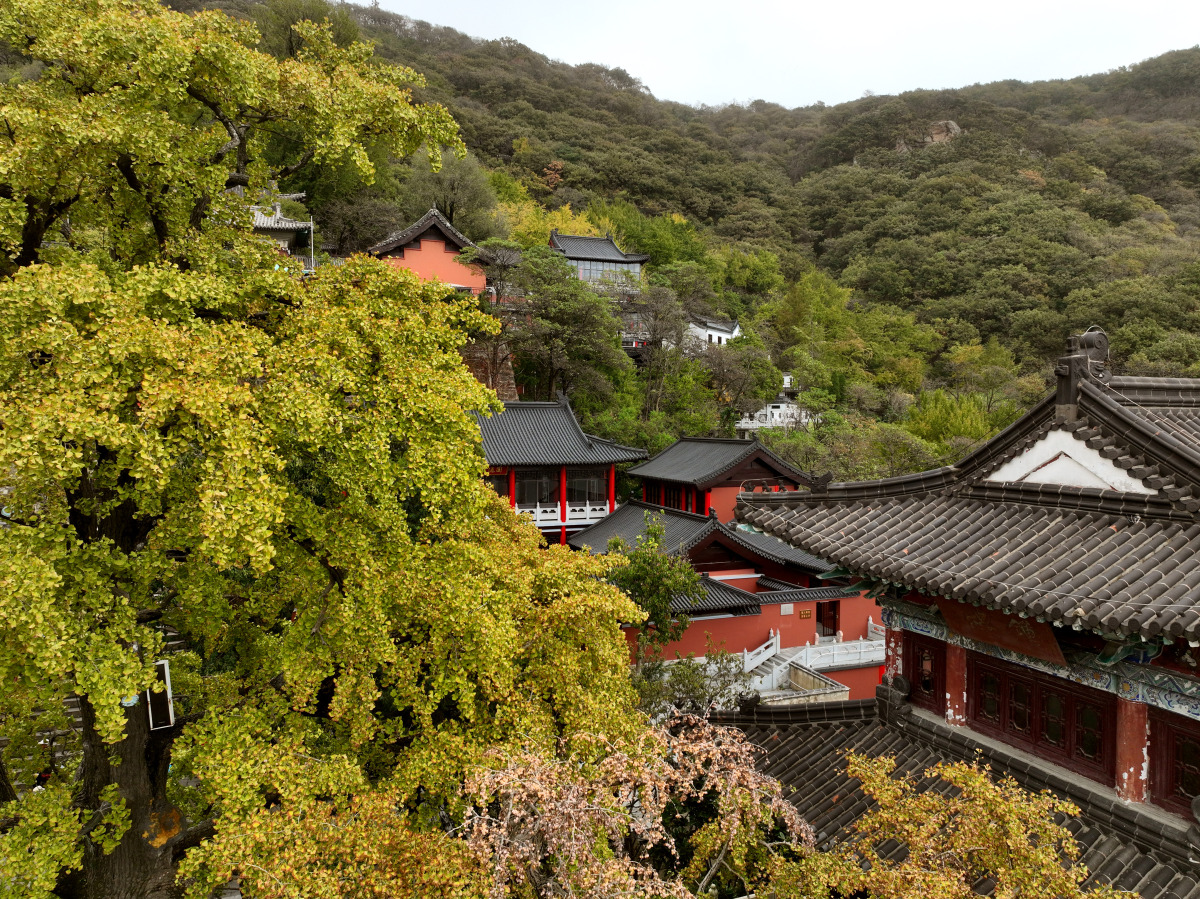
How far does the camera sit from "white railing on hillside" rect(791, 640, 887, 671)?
18516 millimetres

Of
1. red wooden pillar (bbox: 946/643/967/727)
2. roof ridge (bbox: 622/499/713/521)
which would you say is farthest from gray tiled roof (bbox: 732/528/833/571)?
red wooden pillar (bbox: 946/643/967/727)

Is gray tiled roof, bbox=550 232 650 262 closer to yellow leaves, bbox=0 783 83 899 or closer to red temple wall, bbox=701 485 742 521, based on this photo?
red temple wall, bbox=701 485 742 521

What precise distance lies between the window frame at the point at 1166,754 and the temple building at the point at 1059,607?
10mm

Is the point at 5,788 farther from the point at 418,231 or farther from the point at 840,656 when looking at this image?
the point at 418,231

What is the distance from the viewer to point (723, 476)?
24.6 meters

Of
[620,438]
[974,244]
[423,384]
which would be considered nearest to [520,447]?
[620,438]

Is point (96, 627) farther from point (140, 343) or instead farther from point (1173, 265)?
point (1173, 265)

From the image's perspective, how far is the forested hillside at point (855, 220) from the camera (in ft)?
123

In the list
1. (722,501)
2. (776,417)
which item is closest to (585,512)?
(722,501)

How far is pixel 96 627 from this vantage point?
6066 millimetres

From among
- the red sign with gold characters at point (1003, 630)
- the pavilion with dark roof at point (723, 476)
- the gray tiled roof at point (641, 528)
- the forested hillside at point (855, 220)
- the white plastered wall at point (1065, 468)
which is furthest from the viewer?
the forested hillside at point (855, 220)

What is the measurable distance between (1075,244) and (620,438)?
46168mm

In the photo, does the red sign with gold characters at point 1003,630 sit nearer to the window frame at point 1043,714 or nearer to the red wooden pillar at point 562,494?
the window frame at point 1043,714

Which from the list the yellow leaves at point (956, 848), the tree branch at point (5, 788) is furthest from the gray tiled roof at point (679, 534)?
the yellow leaves at point (956, 848)
